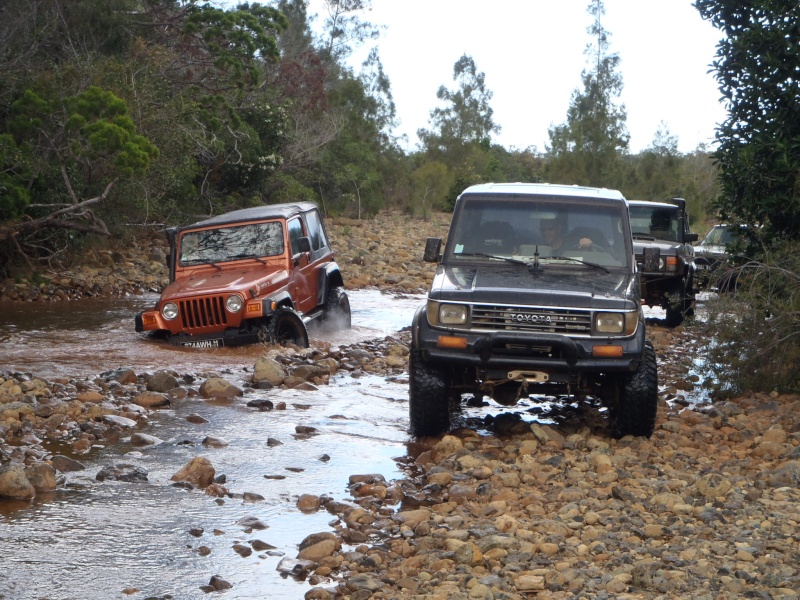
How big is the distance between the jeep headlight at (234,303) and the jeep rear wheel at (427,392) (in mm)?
4040

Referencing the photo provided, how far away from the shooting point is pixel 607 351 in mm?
7324

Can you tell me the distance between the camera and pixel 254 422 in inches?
355

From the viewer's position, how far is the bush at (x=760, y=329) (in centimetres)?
923

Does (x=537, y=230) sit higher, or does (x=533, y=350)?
(x=537, y=230)

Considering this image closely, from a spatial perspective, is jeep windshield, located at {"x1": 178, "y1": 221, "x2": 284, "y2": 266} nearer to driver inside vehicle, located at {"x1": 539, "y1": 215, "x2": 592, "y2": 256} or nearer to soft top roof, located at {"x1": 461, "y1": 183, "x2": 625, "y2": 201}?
soft top roof, located at {"x1": 461, "y1": 183, "x2": 625, "y2": 201}

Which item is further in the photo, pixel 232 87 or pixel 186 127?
pixel 232 87

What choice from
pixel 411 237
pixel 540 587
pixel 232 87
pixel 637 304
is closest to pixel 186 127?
pixel 232 87

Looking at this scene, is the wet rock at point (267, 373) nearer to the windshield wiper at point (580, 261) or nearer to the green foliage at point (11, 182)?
the windshield wiper at point (580, 261)

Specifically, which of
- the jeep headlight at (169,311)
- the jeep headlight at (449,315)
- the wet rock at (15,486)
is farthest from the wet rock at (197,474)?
the jeep headlight at (169,311)

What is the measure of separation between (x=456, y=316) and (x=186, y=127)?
53.0ft

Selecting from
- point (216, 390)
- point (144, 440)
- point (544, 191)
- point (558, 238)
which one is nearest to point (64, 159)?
point (216, 390)

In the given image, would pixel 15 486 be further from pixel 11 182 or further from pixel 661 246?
pixel 11 182

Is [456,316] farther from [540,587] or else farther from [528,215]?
[540,587]

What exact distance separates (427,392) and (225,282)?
15.7 ft
